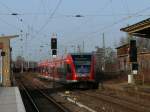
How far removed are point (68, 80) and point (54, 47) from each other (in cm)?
708

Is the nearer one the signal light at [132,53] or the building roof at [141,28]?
the building roof at [141,28]

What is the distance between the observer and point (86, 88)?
42969 mm

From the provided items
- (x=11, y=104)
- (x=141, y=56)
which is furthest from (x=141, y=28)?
(x=141, y=56)

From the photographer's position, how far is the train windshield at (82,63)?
39.8 metres

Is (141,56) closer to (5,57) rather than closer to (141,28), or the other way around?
(5,57)

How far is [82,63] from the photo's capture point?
1575 inches

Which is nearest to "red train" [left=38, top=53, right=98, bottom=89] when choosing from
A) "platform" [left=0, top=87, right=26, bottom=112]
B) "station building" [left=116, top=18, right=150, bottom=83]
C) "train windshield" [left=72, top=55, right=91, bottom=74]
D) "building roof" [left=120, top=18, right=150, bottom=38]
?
"train windshield" [left=72, top=55, right=91, bottom=74]

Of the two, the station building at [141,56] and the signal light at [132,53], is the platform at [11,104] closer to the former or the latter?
the station building at [141,56]

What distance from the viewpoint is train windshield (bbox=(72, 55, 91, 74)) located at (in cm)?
3984

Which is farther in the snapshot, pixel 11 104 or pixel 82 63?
pixel 82 63

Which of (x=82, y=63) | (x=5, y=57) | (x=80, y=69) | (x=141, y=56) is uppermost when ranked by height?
(x=141, y=56)

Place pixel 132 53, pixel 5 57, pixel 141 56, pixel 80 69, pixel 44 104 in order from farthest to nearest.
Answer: pixel 141 56
pixel 132 53
pixel 5 57
pixel 80 69
pixel 44 104

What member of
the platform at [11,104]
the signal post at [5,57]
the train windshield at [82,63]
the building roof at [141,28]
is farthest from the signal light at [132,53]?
the platform at [11,104]

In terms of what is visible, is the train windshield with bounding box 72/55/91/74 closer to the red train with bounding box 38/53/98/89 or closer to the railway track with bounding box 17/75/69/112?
the red train with bounding box 38/53/98/89
